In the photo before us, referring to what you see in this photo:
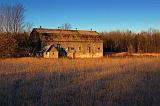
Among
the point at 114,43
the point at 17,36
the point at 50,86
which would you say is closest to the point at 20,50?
the point at 17,36

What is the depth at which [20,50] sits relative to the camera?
49156 mm

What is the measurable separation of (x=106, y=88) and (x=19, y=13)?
5596 cm

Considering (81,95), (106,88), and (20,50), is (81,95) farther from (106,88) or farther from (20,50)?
(20,50)

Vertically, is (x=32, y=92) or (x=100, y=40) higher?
(x=100, y=40)

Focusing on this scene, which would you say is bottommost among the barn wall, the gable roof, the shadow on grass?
the shadow on grass

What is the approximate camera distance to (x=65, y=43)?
5653 centimetres

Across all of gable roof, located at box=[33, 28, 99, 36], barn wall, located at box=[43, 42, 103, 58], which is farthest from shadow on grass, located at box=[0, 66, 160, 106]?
gable roof, located at box=[33, 28, 99, 36]

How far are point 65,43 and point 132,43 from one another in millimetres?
25936

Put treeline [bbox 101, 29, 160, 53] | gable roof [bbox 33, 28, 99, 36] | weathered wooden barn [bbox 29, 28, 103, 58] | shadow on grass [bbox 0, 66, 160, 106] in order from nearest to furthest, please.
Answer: shadow on grass [bbox 0, 66, 160, 106]
weathered wooden barn [bbox 29, 28, 103, 58]
gable roof [bbox 33, 28, 99, 36]
treeline [bbox 101, 29, 160, 53]

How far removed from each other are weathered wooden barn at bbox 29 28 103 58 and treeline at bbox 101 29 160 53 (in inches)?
496

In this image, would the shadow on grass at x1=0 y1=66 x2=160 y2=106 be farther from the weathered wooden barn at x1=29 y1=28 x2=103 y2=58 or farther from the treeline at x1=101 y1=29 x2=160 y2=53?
the treeline at x1=101 y1=29 x2=160 y2=53

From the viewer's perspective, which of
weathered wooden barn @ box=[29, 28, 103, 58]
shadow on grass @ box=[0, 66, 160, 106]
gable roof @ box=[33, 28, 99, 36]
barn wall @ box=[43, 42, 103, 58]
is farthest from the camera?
gable roof @ box=[33, 28, 99, 36]

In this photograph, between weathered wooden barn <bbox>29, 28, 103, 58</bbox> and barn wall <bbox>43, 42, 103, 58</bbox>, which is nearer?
weathered wooden barn <bbox>29, 28, 103, 58</bbox>

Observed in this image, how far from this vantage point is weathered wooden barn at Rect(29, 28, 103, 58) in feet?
171
